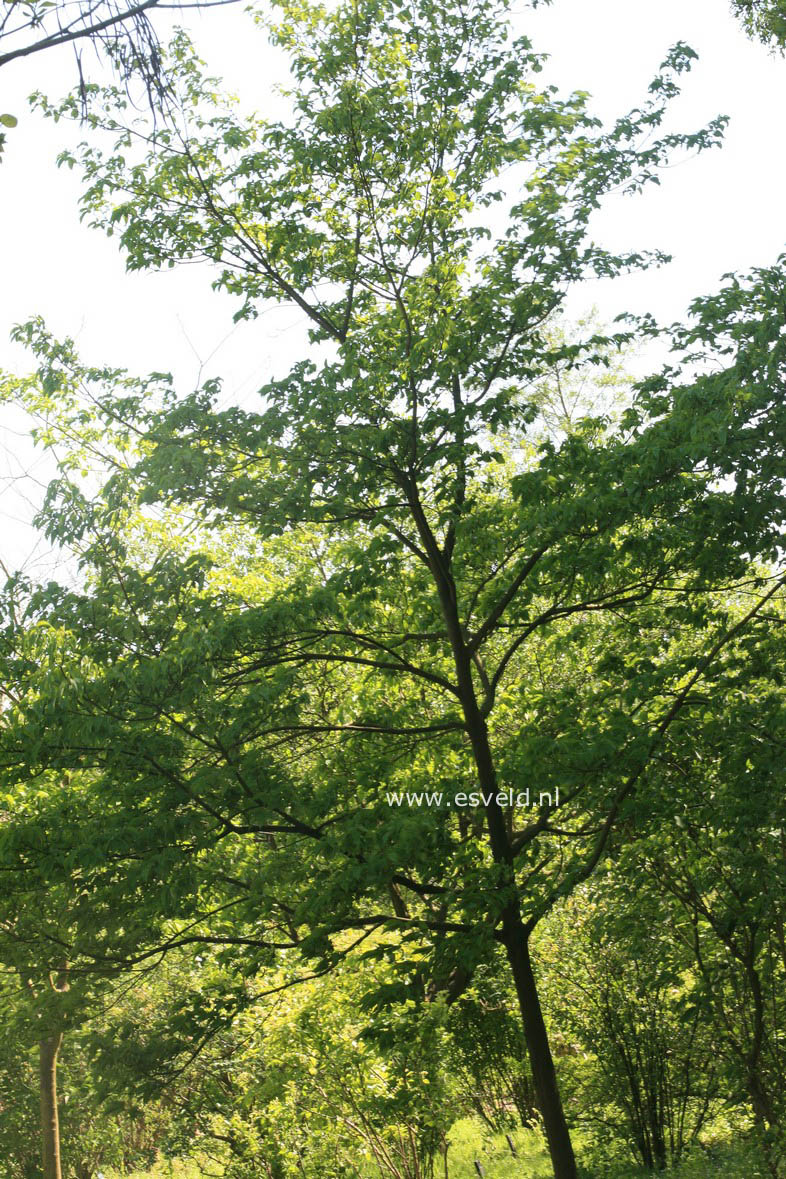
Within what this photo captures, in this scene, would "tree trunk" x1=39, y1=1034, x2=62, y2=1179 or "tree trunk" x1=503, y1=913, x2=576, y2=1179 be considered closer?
"tree trunk" x1=503, y1=913, x2=576, y2=1179

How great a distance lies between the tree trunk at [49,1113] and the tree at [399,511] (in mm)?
5440

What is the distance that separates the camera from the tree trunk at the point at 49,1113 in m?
11.5

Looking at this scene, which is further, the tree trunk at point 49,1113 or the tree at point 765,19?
the tree trunk at point 49,1113

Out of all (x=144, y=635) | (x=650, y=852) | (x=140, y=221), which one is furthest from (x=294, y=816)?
(x=140, y=221)

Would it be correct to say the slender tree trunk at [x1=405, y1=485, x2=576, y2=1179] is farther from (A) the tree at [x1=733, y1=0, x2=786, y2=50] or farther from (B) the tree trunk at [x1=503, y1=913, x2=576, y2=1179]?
(A) the tree at [x1=733, y1=0, x2=786, y2=50]

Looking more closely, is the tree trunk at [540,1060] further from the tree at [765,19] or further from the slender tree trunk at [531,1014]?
the tree at [765,19]

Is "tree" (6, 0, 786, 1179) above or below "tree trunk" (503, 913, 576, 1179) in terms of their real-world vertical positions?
above

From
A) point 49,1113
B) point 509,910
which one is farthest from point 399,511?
point 49,1113

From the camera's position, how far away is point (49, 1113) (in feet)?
38.2

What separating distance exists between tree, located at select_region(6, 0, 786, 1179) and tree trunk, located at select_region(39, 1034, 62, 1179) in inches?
214

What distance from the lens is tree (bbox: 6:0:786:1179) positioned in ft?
19.0

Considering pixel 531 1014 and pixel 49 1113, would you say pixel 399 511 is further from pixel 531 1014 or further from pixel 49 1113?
pixel 49 1113

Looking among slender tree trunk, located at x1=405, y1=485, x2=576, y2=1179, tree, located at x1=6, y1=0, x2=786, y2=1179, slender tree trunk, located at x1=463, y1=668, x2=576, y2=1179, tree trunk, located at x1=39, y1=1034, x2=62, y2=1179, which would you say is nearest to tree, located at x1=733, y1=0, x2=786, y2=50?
tree, located at x1=6, y1=0, x2=786, y2=1179

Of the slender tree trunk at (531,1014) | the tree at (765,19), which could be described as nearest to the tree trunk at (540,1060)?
the slender tree trunk at (531,1014)
